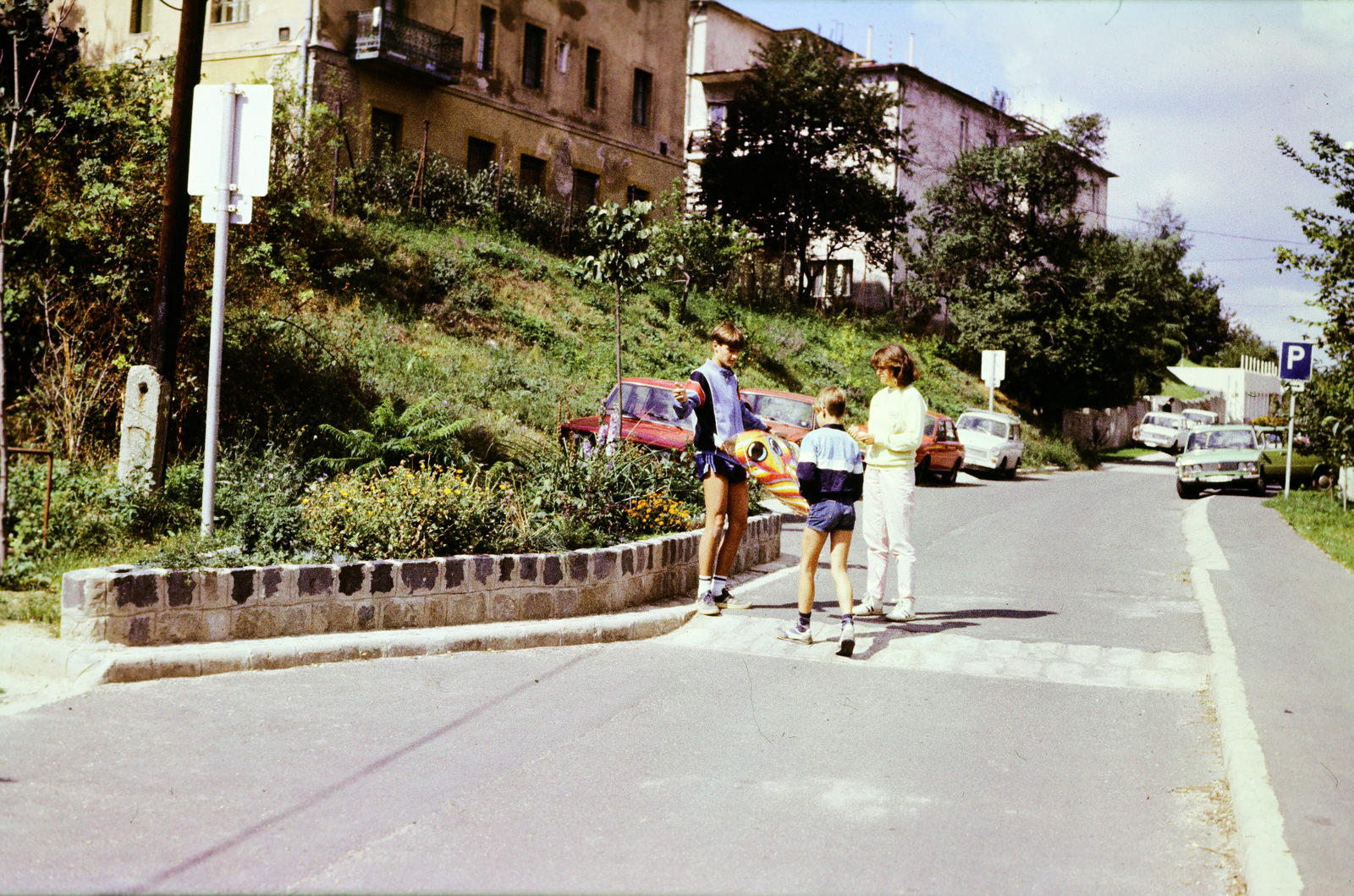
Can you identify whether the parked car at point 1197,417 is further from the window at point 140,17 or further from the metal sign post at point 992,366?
the window at point 140,17

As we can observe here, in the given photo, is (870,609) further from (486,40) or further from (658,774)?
(486,40)

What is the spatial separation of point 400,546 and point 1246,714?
4.95 m

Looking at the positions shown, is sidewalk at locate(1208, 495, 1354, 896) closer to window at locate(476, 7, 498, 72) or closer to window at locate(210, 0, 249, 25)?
window at locate(476, 7, 498, 72)

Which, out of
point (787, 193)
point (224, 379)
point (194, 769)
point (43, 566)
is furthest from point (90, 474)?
point (787, 193)

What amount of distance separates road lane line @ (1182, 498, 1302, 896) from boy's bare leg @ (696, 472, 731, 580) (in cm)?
338

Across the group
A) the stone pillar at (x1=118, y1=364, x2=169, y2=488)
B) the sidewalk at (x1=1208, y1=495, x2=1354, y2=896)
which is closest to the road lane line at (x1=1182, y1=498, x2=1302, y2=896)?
the sidewalk at (x1=1208, y1=495, x2=1354, y2=896)

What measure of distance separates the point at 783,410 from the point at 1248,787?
1660 cm

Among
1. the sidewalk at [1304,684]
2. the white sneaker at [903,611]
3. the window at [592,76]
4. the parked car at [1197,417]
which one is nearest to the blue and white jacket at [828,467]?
the white sneaker at [903,611]

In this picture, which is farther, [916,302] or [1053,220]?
[916,302]

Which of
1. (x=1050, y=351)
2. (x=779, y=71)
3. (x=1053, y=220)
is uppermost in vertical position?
(x=779, y=71)

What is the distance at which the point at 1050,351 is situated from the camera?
42500mm

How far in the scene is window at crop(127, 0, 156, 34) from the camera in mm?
31281

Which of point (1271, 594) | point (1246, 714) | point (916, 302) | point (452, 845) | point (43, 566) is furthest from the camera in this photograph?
point (916, 302)

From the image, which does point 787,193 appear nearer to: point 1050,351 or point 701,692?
point 1050,351
